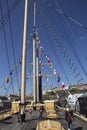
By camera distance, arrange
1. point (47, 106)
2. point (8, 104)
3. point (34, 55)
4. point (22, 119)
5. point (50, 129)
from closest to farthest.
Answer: point (50, 129) → point (22, 119) → point (47, 106) → point (34, 55) → point (8, 104)

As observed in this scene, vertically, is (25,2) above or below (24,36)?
above

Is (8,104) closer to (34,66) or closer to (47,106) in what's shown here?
(34,66)

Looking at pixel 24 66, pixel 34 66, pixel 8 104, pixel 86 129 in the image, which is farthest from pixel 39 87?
pixel 86 129

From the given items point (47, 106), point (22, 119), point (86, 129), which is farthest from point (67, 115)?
point (47, 106)

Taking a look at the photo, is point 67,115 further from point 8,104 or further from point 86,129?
point 8,104

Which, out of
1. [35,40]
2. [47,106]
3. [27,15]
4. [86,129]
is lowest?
[86,129]

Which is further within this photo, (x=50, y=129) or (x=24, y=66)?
(x=24, y=66)

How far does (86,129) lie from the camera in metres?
27.4

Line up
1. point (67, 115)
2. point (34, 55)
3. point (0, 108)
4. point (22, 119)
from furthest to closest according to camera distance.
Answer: point (34, 55)
point (0, 108)
point (22, 119)
point (67, 115)

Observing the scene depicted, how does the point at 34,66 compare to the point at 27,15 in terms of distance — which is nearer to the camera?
the point at 27,15

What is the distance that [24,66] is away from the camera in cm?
3938

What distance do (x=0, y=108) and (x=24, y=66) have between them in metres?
30.1

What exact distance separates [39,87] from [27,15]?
3064 cm

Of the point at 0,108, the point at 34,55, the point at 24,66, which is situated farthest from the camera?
the point at 34,55
